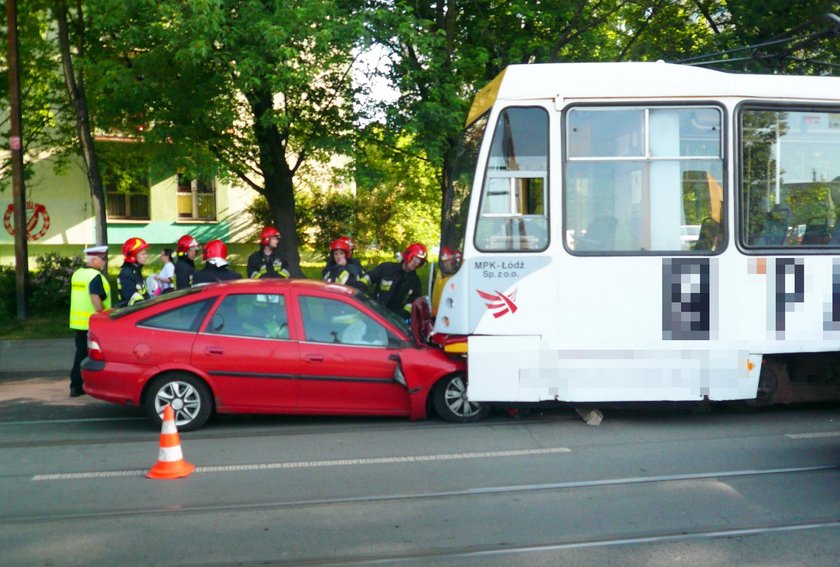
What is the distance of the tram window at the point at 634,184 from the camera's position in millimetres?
8578

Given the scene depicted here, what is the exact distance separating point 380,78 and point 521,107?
7.85m

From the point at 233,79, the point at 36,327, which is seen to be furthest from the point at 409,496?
the point at 36,327

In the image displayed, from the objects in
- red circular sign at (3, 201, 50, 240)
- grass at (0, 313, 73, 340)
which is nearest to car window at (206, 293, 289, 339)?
grass at (0, 313, 73, 340)

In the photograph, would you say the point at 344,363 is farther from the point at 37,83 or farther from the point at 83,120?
the point at 37,83

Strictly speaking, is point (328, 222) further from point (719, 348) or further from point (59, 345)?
point (719, 348)

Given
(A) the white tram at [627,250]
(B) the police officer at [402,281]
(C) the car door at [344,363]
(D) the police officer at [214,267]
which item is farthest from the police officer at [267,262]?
(A) the white tram at [627,250]

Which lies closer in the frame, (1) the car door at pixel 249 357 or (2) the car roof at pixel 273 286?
(1) the car door at pixel 249 357

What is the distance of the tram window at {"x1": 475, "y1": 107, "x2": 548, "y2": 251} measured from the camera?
28.2ft

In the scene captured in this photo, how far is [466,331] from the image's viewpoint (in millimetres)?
8602

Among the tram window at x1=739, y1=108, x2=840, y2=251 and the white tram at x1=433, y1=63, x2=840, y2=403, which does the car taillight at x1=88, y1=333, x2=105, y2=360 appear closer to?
the white tram at x1=433, y1=63, x2=840, y2=403

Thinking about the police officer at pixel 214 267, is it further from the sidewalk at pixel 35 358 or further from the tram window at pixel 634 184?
the tram window at pixel 634 184

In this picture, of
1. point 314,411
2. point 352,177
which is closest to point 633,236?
point 314,411

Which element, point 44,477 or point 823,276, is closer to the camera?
point 44,477

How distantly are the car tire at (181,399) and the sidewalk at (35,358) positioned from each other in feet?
17.4
